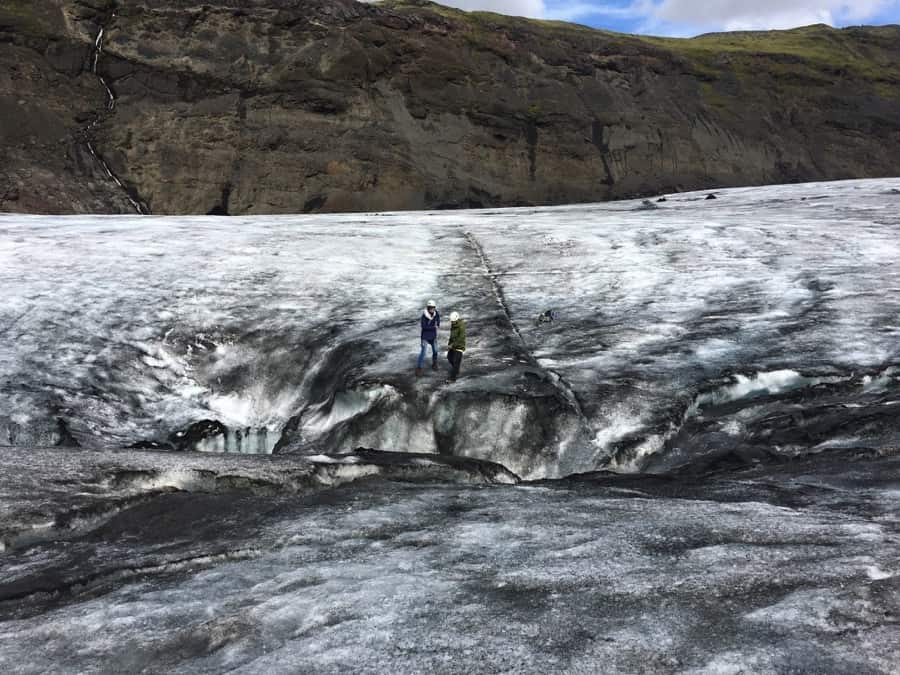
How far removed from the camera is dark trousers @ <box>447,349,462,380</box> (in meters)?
11.9

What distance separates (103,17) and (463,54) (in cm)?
1918

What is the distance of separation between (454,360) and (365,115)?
34.0m

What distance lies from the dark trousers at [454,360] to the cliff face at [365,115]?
99.9 feet

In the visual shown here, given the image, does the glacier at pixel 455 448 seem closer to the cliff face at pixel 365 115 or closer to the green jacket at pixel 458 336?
the green jacket at pixel 458 336

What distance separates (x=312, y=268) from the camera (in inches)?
679

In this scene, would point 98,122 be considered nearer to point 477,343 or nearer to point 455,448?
point 477,343

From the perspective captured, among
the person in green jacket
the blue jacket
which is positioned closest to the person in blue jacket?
the blue jacket

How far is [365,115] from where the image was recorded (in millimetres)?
43438

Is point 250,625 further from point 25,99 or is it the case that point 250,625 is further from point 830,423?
point 25,99

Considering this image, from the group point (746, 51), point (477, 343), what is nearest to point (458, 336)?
point (477, 343)

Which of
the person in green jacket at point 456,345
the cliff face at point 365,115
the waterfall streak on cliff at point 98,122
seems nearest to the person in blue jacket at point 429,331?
the person in green jacket at point 456,345

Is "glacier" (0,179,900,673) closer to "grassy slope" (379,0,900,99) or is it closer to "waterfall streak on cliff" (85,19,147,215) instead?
"waterfall streak on cliff" (85,19,147,215)

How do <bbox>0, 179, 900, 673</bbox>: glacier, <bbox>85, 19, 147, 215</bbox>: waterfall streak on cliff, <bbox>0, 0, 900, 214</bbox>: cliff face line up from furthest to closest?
<bbox>0, 0, 900, 214</bbox>: cliff face < <bbox>85, 19, 147, 215</bbox>: waterfall streak on cliff < <bbox>0, 179, 900, 673</bbox>: glacier

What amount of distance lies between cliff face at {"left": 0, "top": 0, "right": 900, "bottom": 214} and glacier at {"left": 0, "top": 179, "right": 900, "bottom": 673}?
17807 mm
